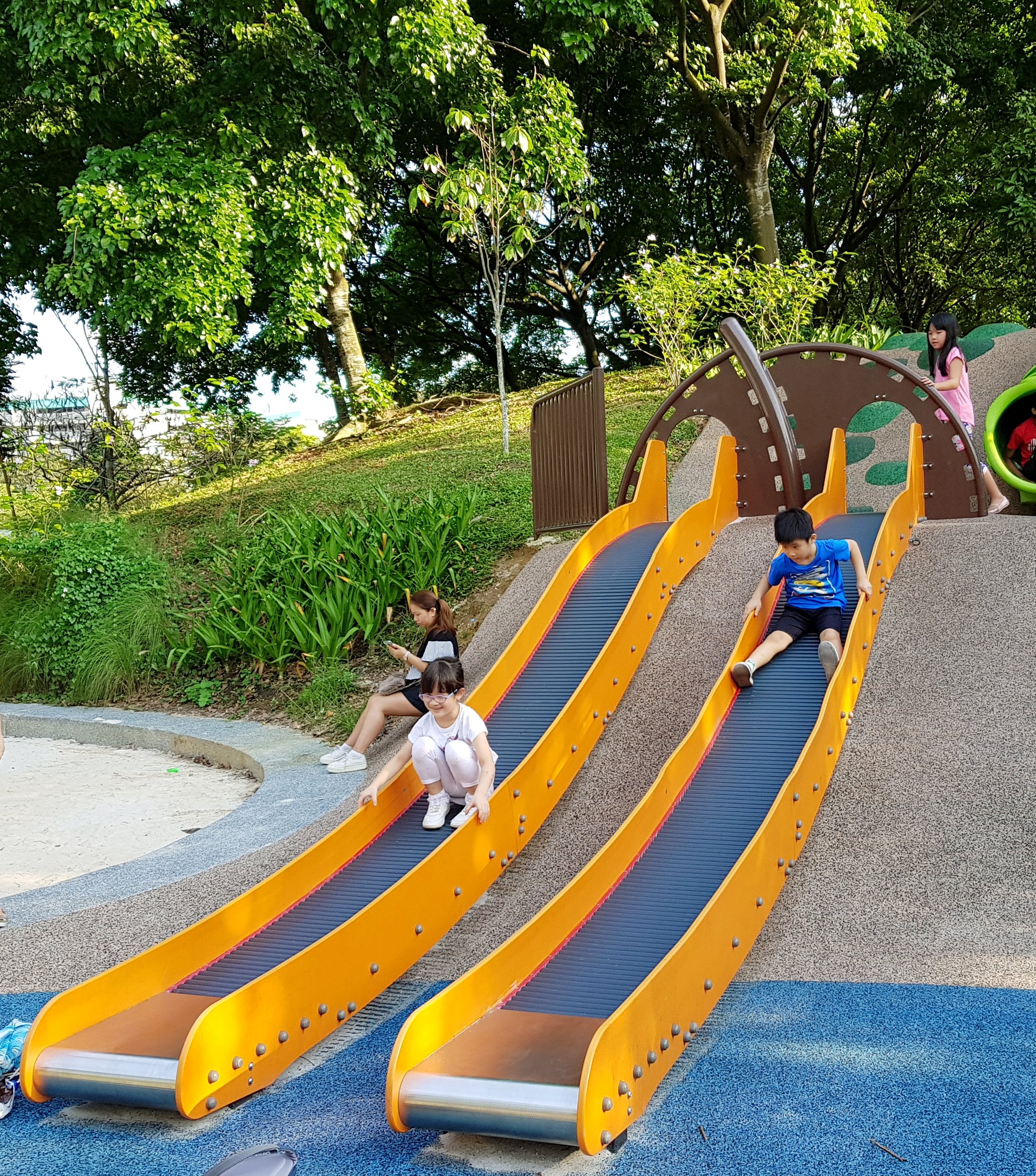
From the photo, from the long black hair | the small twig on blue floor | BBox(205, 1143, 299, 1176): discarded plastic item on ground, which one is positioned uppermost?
the long black hair

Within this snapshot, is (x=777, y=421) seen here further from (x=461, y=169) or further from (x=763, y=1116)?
(x=461, y=169)

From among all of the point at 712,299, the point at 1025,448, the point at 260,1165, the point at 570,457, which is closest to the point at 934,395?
the point at 1025,448

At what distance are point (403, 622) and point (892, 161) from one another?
1823cm

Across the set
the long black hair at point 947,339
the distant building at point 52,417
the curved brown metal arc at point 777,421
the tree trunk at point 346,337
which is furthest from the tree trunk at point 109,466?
the long black hair at point 947,339

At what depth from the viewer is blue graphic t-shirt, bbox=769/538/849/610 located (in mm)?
6293

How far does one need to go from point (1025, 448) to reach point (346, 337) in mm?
10761

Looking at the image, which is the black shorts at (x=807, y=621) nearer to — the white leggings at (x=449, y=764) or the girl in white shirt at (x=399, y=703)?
the girl in white shirt at (x=399, y=703)

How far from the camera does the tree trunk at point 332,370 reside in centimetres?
1806

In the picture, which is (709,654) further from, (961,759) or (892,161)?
(892,161)

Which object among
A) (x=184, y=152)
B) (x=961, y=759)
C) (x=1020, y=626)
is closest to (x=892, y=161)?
(x=184, y=152)

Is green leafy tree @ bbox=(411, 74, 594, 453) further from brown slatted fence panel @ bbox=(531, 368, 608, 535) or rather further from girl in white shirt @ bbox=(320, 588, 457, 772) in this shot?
girl in white shirt @ bbox=(320, 588, 457, 772)

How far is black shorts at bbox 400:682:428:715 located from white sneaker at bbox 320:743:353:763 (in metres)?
0.54

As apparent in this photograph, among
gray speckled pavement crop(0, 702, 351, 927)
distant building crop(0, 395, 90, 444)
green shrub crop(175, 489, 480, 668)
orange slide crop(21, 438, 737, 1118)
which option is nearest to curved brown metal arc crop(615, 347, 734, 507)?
orange slide crop(21, 438, 737, 1118)

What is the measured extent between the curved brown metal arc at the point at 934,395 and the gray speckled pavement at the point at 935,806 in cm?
70
